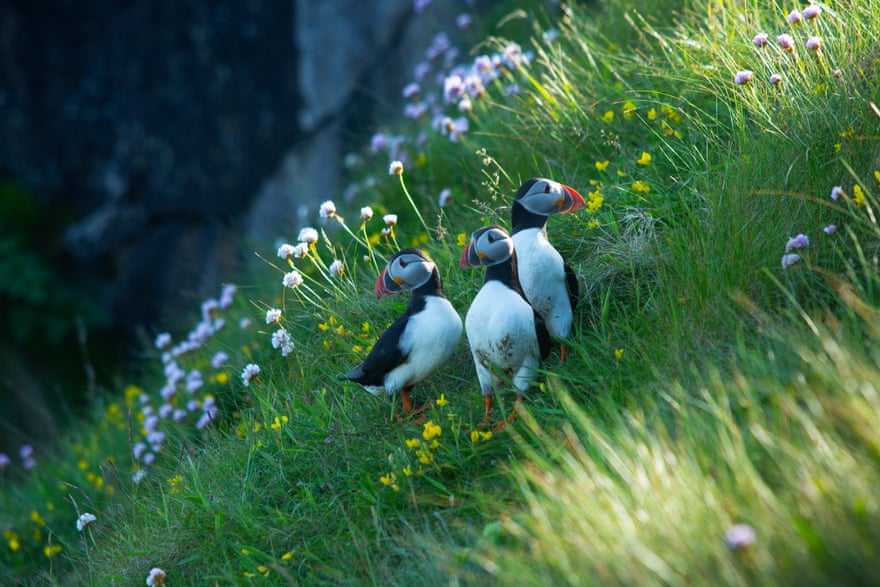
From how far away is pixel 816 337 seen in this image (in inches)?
97.2

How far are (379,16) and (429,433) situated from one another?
5.70 m

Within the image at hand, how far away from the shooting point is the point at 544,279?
306 centimetres

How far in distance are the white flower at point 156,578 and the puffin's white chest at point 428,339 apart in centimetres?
105

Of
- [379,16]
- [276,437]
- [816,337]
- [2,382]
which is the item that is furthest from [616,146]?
[2,382]

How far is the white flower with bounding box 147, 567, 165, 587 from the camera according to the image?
9.52 feet

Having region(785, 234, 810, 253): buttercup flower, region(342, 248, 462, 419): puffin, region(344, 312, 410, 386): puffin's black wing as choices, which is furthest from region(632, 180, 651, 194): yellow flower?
region(344, 312, 410, 386): puffin's black wing

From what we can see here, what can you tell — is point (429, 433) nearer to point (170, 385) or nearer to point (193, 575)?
point (193, 575)

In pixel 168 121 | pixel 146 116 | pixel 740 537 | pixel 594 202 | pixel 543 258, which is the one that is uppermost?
pixel 146 116

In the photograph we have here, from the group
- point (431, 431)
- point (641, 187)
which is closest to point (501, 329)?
point (431, 431)

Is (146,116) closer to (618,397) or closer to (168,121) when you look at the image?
(168,121)

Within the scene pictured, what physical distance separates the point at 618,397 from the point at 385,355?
825 mm

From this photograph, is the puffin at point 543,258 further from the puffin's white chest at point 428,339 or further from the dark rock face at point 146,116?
the dark rock face at point 146,116

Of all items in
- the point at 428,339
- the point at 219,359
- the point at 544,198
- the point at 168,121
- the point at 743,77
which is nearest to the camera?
the point at 428,339

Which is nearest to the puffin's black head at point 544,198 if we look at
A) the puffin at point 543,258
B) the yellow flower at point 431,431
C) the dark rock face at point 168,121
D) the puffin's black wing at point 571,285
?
the puffin at point 543,258
